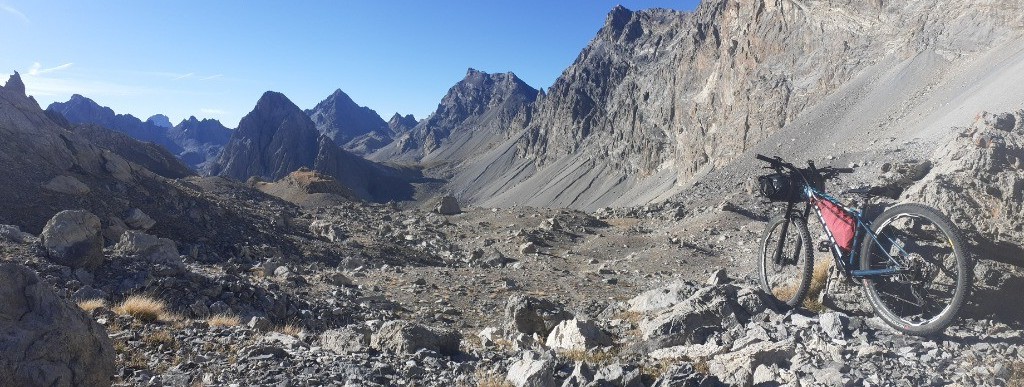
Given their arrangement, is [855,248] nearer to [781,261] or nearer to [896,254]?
[896,254]

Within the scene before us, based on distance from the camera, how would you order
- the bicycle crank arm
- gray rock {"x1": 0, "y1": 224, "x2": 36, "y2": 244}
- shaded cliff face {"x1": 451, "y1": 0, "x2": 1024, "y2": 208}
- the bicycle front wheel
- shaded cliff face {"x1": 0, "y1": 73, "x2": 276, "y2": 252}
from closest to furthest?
the bicycle front wheel, the bicycle crank arm, gray rock {"x1": 0, "y1": 224, "x2": 36, "y2": 244}, shaded cliff face {"x1": 0, "y1": 73, "x2": 276, "y2": 252}, shaded cliff face {"x1": 451, "y1": 0, "x2": 1024, "y2": 208}

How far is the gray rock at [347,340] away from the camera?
647cm

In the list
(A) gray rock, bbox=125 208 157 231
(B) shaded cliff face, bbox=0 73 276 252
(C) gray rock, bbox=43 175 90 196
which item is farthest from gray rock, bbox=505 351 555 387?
(C) gray rock, bbox=43 175 90 196

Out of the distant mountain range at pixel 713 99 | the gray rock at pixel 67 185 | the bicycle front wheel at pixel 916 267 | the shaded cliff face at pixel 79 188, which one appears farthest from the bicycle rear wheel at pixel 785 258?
the distant mountain range at pixel 713 99

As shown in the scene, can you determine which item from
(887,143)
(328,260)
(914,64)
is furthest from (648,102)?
(328,260)

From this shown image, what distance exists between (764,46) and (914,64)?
21.2m

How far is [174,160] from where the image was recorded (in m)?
73.6

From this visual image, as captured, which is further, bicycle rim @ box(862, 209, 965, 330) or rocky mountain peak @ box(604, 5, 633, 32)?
rocky mountain peak @ box(604, 5, 633, 32)

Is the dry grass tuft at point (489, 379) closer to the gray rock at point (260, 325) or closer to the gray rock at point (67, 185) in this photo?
the gray rock at point (260, 325)

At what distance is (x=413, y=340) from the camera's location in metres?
6.37

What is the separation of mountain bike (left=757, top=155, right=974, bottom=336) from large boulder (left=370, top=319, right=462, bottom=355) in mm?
4422

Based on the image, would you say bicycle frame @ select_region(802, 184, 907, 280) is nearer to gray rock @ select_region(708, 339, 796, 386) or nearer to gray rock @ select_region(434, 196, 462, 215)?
gray rock @ select_region(708, 339, 796, 386)

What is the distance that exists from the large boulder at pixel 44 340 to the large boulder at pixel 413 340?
2.74m

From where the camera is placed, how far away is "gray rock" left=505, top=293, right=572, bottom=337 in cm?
945
